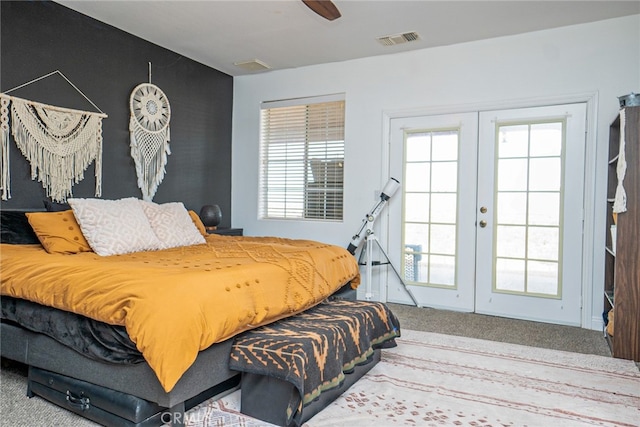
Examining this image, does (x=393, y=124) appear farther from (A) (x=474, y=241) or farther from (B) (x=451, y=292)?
(B) (x=451, y=292)

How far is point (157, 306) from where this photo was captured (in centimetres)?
179

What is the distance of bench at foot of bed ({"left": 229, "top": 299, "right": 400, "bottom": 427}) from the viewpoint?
1960 mm

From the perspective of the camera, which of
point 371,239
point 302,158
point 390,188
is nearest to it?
point 390,188

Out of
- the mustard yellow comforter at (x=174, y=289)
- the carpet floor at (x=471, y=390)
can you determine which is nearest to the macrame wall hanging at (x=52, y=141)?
the mustard yellow comforter at (x=174, y=289)

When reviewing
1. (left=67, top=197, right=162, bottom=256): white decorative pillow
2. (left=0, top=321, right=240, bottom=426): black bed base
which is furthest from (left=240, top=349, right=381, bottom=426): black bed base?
(left=67, top=197, right=162, bottom=256): white decorative pillow

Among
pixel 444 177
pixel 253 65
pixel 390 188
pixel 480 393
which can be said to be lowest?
pixel 480 393

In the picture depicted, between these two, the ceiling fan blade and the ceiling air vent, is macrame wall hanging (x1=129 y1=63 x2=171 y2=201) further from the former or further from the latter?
the ceiling air vent

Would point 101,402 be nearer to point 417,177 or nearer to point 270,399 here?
point 270,399

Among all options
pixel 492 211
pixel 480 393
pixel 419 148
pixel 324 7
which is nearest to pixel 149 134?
pixel 324 7

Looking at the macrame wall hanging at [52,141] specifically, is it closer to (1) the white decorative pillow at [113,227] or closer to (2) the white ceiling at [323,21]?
(1) the white decorative pillow at [113,227]

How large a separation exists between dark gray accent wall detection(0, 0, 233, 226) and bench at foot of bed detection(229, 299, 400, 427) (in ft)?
7.72

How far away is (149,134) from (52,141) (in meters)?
0.97

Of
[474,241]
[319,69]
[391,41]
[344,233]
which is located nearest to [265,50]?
[319,69]

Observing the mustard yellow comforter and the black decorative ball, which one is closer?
the mustard yellow comforter
